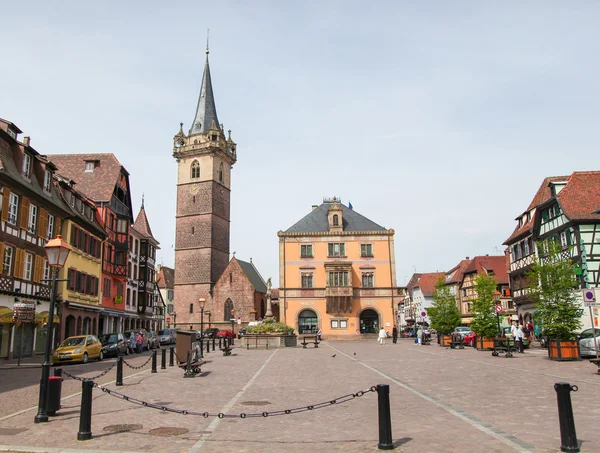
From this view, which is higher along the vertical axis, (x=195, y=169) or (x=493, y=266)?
(x=195, y=169)

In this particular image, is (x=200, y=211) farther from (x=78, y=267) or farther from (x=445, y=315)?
(x=445, y=315)

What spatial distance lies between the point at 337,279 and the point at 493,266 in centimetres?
2571

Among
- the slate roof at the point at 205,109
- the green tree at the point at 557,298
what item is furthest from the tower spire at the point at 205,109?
the green tree at the point at 557,298

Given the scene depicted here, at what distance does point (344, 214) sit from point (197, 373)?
47371 mm

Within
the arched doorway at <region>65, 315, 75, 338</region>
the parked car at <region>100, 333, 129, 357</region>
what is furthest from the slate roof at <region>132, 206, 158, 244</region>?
the parked car at <region>100, 333, 129, 357</region>

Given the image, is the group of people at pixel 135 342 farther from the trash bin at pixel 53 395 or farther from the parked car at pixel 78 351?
the trash bin at pixel 53 395

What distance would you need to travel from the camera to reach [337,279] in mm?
59125

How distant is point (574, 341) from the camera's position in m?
23.1

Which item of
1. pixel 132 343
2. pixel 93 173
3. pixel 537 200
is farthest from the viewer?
pixel 93 173

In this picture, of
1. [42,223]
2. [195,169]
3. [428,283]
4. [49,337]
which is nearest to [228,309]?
[195,169]

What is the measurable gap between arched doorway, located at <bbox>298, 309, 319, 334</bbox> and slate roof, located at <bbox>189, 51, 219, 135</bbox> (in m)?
35.3

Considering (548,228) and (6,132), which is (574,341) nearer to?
(548,228)

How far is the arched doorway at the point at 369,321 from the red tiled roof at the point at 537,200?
17.8 m

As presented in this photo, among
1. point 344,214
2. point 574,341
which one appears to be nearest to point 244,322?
point 344,214
